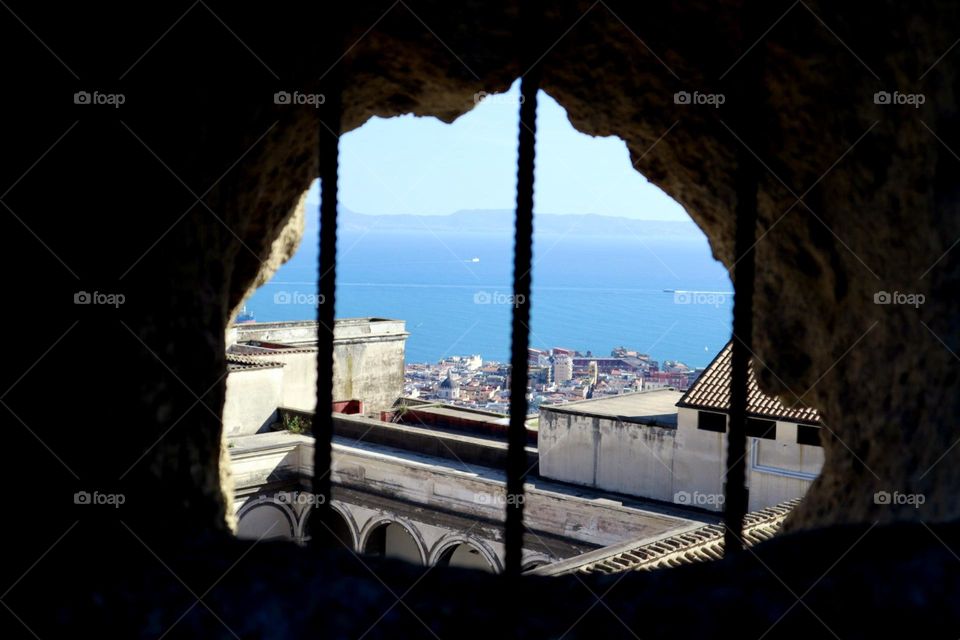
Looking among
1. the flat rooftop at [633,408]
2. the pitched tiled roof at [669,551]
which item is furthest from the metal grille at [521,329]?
the flat rooftop at [633,408]

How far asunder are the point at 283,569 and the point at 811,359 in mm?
2682

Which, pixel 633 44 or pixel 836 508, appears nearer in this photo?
pixel 836 508

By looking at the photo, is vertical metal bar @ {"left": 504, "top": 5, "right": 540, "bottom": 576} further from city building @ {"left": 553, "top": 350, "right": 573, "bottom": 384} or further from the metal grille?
city building @ {"left": 553, "top": 350, "right": 573, "bottom": 384}

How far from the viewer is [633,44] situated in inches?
176

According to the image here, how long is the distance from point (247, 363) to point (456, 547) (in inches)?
301

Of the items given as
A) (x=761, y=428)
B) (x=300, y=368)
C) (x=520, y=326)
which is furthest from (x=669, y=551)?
(x=300, y=368)

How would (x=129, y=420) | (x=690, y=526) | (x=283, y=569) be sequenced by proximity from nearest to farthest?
1. (x=283, y=569)
2. (x=129, y=420)
3. (x=690, y=526)

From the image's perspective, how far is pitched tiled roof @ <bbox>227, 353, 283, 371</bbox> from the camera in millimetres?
25000

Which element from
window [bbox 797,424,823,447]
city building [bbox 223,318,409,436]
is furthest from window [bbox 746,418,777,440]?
city building [bbox 223,318,409,436]

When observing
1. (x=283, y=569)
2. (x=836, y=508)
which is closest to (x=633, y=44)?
(x=836, y=508)

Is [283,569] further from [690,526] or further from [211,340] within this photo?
[690,526]

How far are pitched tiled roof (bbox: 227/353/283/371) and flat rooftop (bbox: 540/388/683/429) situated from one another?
300 inches

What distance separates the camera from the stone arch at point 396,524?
23.7 metres

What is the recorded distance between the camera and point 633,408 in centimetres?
2794
